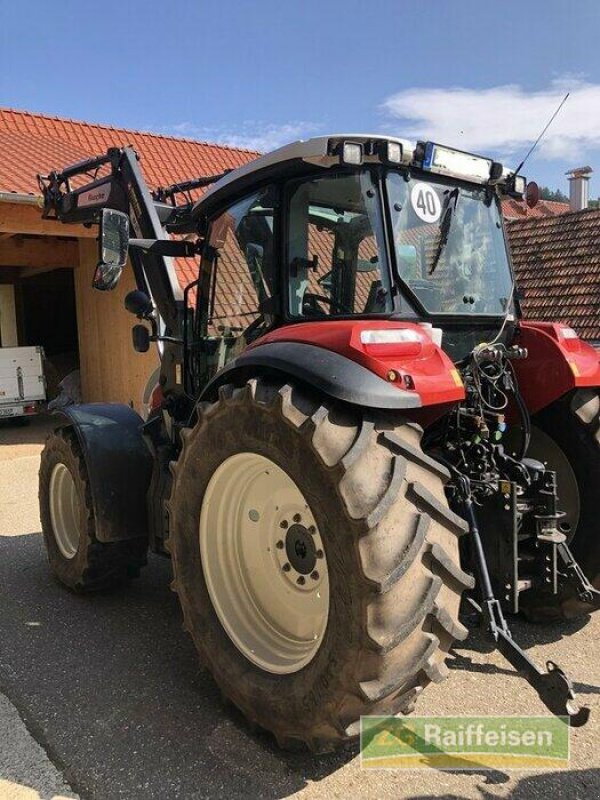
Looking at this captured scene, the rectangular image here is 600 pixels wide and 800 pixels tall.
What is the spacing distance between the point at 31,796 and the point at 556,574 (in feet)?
7.42

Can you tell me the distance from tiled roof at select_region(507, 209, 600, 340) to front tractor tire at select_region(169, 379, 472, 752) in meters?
10.3

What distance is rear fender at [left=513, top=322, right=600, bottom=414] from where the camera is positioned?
3.40 m

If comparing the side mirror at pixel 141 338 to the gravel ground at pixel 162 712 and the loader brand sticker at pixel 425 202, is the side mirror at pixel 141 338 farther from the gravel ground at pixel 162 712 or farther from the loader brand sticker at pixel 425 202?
the loader brand sticker at pixel 425 202

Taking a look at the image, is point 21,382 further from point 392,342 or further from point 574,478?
point 392,342

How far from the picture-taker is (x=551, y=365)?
A: 3.46 metres

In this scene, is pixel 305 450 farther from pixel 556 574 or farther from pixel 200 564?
pixel 556 574

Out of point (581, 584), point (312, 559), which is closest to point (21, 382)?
point (312, 559)

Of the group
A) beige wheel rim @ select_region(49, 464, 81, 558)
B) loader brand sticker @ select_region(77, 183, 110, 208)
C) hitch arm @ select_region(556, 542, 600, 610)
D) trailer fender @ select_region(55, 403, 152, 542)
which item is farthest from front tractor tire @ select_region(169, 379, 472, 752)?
loader brand sticker @ select_region(77, 183, 110, 208)

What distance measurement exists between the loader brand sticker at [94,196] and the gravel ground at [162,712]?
2634 mm

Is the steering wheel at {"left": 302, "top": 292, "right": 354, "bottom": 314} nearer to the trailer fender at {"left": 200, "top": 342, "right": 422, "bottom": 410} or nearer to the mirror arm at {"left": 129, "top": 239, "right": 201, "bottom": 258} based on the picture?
the trailer fender at {"left": 200, "top": 342, "right": 422, "bottom": 410}

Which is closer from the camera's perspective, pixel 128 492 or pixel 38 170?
pixel 128 492

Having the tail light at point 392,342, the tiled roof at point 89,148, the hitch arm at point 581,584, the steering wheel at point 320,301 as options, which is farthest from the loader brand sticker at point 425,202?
the tiled roof at point 89,148

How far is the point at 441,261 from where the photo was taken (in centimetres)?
314

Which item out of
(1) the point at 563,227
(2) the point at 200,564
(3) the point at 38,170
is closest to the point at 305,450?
(2) the point at 200,564
